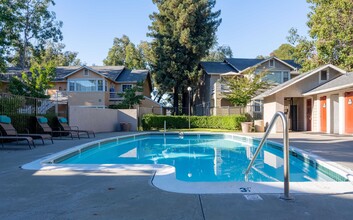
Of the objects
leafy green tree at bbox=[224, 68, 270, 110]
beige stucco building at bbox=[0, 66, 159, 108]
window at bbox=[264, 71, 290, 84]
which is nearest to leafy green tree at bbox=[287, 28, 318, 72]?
window at bbox=[264, 71, 290, 84]

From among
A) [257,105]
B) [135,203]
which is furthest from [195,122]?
[135,203]

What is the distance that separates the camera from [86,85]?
30.5m

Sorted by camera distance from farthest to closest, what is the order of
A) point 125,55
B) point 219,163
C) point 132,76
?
point 125,55 → point 132,76 → point 219,163

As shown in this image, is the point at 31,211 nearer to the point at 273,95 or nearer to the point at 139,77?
the point at 273,95

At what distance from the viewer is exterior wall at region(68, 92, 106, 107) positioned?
1184 inches

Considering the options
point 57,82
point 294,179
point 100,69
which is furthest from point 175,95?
point 294,179

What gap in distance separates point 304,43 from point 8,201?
28684 mm

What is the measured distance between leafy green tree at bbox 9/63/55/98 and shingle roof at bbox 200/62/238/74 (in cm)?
1658

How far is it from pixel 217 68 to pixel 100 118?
17040 mm

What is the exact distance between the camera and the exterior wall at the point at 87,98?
1184 inches

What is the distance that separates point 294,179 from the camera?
23.4 feet

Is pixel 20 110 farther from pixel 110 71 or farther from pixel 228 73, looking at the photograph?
pixel 110 71

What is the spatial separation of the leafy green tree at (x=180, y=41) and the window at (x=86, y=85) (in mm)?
7129

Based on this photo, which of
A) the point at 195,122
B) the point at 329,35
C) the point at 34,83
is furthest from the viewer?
the point at 34,83
